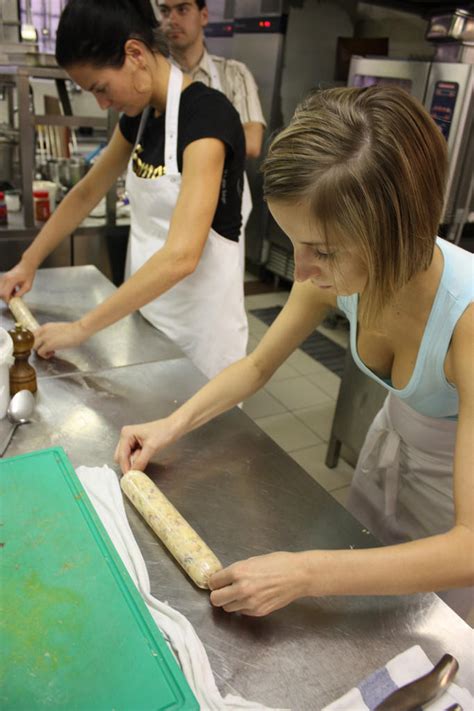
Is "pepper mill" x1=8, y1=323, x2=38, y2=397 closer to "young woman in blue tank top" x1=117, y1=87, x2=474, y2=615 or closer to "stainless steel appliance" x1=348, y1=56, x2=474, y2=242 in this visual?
"young woman in blue tank top" x1=117, y1=87, x2=474, y2=615

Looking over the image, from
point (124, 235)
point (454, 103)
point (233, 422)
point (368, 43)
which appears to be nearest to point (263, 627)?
point (233, 422)

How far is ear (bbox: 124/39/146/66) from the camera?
1330 mm

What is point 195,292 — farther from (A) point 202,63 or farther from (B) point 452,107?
(B) point 452,107

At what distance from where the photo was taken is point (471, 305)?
33.8 inches

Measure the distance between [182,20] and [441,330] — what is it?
6.99 ft

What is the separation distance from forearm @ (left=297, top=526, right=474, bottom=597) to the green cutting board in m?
0.22

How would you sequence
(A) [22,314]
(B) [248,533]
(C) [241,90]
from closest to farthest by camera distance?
1. (B) [248,533]
2. (A) [22,314]
3. (C) [241,90]

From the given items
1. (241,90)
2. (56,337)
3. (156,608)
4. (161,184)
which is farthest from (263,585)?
(241,90)

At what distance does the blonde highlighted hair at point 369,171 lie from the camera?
733 mm

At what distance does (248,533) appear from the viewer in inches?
35.8

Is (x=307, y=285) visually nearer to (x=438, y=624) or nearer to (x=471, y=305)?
(x=471, y=305)

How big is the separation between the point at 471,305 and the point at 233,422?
550mm

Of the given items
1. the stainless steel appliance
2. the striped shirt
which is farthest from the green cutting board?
the striped shirt

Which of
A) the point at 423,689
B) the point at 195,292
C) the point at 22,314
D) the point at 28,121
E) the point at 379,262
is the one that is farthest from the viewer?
the point at 28,121
